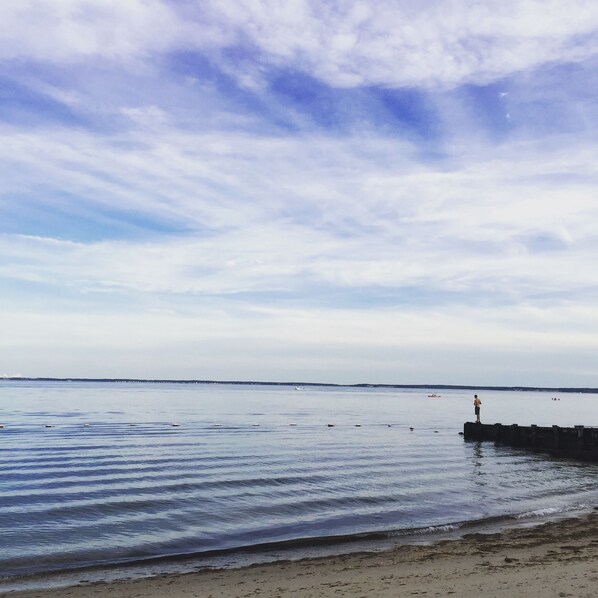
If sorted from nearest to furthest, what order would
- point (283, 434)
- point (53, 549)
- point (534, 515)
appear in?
point (53, 549), point (534, 515), point (283, 434)

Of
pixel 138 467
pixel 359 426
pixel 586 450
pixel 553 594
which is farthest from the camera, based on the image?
pixel 359 426

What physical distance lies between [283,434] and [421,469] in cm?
2214

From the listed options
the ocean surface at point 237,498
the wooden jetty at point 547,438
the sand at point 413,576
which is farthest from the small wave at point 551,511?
the wooden jetty at point 547,438

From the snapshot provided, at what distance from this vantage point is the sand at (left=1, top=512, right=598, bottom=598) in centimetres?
1116

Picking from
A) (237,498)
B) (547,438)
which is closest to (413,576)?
(237,498)

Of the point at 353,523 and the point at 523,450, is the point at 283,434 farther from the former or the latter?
the point at 353,523

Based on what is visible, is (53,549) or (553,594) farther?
(53,549)

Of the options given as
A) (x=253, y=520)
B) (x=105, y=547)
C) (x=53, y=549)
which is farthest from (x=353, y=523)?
(x=53, y=549)

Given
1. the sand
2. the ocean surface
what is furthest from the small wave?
the sand

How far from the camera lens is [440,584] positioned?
38.1ft

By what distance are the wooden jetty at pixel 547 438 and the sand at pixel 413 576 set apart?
91.1 feet

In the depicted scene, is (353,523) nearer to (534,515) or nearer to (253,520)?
(253,520)

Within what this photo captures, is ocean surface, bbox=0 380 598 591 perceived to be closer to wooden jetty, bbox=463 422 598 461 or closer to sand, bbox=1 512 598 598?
sand, bbox=1 512 598 598

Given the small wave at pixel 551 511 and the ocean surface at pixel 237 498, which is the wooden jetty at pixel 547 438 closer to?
the ocean surface at pixel 237 498
